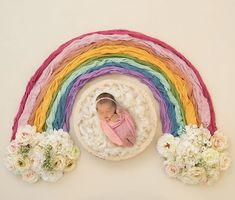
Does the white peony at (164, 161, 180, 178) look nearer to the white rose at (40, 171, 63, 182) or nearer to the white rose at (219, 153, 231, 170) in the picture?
the white rose at (219, 153, 231, 170)

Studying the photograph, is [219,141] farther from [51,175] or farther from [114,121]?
Answer: [51,175]

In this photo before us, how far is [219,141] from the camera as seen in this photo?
1.59 m

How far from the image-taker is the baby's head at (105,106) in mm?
1569

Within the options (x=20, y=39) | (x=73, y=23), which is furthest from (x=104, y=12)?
(x=20, y=39)

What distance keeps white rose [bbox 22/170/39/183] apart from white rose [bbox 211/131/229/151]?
2.41 ft

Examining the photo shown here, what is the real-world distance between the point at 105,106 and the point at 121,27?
366 millimetres

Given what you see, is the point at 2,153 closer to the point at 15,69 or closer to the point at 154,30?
the point at 15,69

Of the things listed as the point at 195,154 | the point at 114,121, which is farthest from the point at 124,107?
the point at 195,154

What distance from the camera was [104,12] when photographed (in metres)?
1.72

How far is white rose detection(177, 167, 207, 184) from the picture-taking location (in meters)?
1.55

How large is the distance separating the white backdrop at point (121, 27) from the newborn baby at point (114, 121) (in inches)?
5.7

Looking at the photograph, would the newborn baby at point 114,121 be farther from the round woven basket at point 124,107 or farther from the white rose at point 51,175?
the white rose at point 51,175

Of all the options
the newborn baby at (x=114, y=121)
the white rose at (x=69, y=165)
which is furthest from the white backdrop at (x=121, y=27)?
the newborn baby at (x=114, y=121)

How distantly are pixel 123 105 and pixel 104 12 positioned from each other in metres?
0.44
